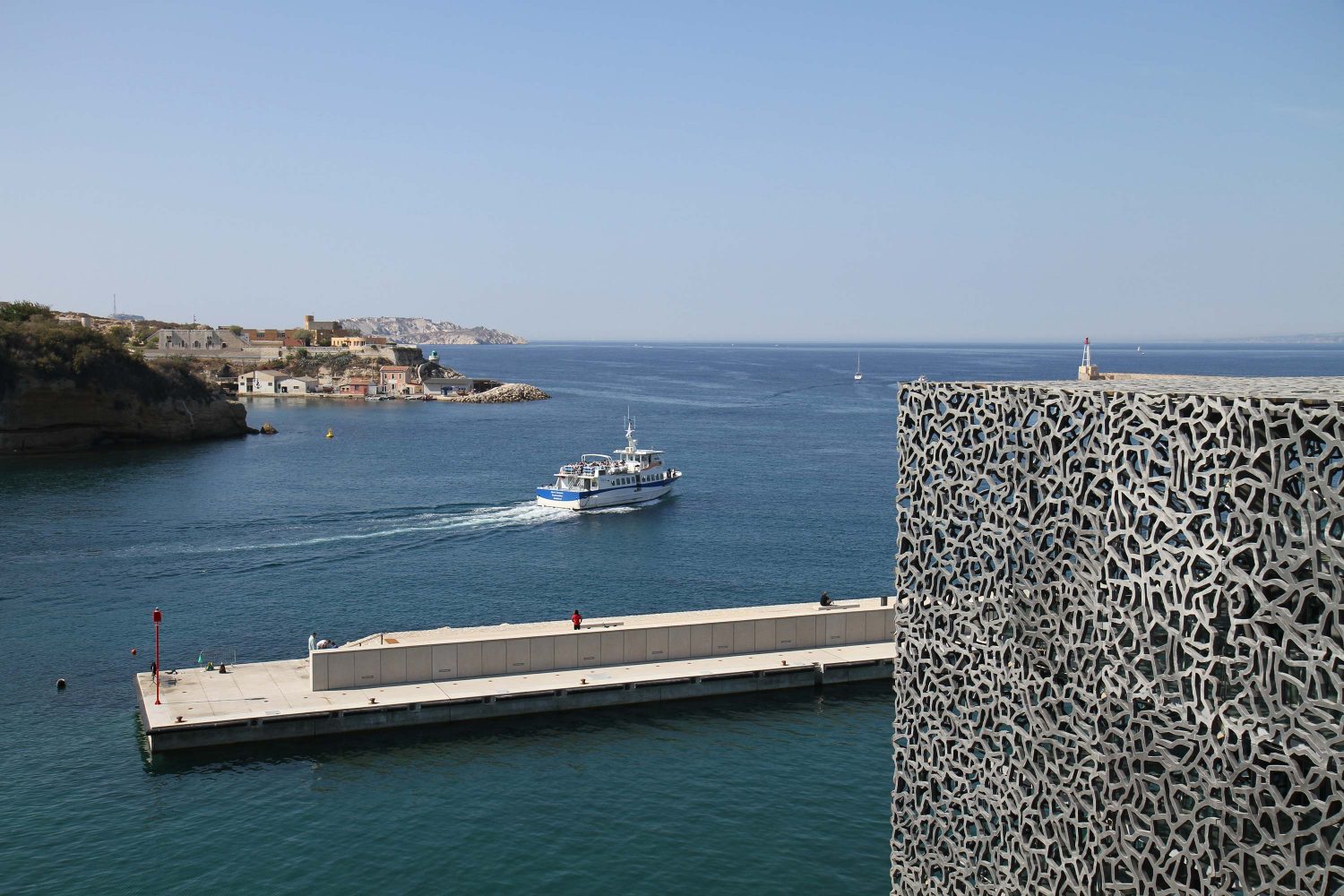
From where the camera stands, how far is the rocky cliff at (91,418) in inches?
3701

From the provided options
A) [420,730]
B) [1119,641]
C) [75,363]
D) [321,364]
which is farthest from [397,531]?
[321,364]

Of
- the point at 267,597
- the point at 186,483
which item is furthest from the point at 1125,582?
the point at 186,483

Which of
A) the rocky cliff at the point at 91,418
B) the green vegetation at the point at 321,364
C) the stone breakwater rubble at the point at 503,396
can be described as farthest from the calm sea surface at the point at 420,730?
the green vegetation at the point at 321,364

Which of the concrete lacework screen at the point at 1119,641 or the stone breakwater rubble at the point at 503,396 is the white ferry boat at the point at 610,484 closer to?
the concrete lacework screen at the point at 1119,641

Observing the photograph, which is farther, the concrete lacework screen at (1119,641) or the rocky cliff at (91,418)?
the rocky cliff at (91,418)

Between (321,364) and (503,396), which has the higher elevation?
(321,364)

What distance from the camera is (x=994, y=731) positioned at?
19734 millimetres

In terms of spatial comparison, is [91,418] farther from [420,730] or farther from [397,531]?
[420,730]

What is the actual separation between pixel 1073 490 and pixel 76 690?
107 feet

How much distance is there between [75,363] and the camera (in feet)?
318

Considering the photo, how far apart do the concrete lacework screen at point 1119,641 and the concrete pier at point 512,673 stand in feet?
51.5

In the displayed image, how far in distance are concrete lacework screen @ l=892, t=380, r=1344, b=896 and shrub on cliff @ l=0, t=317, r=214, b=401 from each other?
92.3 metres

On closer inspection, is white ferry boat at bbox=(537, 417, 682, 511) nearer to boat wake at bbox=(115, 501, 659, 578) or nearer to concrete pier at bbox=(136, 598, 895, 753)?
boat wake at bbox=(115, 501, 659, 578)

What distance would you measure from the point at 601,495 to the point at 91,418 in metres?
51.7
